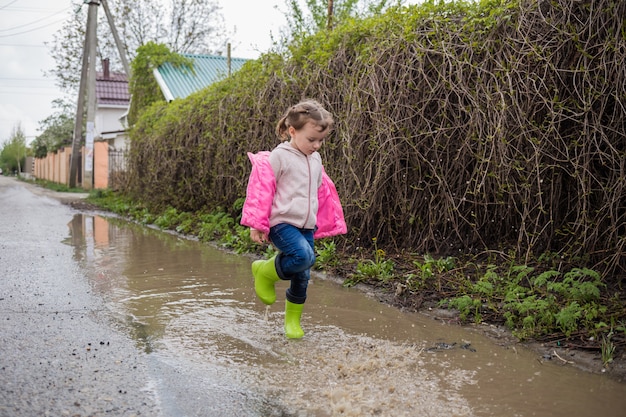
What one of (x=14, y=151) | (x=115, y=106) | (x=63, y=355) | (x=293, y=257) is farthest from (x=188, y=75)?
(x=14, y=151)

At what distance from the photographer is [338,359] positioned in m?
3.56

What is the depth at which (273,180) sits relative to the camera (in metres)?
4.10

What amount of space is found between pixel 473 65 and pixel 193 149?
707 cm

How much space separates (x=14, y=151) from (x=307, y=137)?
10998 centimetres

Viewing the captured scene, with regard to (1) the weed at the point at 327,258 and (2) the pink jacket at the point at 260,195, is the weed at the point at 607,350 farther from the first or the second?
(1) the weed at the point at 327,258

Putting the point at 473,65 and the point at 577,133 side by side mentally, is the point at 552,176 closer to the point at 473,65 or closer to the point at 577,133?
the point at 577,133

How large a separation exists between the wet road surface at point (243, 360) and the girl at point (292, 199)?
0.39 metres

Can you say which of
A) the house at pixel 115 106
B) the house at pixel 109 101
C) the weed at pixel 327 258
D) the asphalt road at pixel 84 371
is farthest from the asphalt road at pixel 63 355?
the house at pixel 109 101

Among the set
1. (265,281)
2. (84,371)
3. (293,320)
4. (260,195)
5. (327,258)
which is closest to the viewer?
(84,371)

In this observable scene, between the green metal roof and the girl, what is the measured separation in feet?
54.5

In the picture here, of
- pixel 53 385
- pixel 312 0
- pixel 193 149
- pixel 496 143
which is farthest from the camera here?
pixel 312 0

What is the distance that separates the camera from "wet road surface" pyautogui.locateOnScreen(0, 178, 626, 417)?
113 inches

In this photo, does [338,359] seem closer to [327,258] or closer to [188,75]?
[327,258]

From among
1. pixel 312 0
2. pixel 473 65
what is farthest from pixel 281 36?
pixel 312 0
